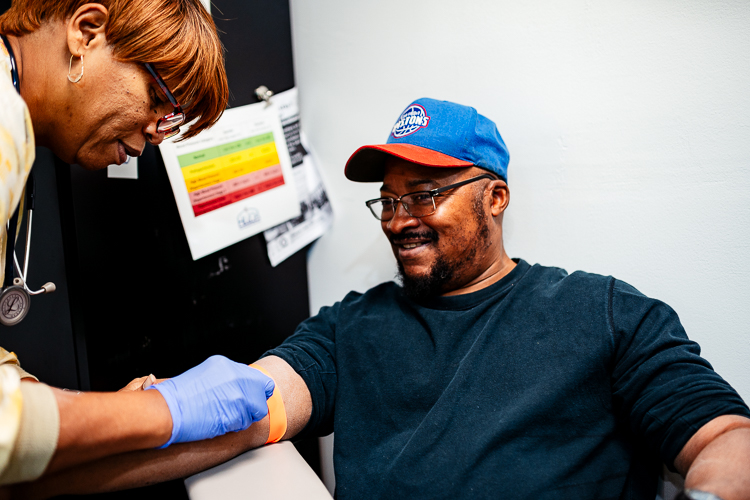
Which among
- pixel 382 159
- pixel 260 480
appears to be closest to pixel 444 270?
pixel 382 159

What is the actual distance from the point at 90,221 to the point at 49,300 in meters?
0.21

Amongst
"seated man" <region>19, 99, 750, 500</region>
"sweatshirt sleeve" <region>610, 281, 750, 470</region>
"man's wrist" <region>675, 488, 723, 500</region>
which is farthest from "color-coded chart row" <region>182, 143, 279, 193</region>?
"man's wrist" <region>675, 488, 723, 500</region>

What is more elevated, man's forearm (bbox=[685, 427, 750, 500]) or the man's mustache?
the man's mustache

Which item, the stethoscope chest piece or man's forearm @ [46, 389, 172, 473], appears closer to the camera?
man's forearm @ [46, 389, 172, 473]

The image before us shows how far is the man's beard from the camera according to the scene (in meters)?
1.09

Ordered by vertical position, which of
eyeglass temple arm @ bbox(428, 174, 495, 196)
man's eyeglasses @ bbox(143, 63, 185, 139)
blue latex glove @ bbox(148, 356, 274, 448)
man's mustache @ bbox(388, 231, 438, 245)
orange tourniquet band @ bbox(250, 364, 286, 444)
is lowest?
orange tourniquet band @ bbox(250, 364, 286, 444)

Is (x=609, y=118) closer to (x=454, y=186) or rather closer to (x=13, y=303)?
(x=454, y=186)

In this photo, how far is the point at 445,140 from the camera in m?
1.09

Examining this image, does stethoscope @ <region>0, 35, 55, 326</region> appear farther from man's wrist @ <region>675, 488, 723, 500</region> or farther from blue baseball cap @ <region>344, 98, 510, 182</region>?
man's wrist @ <region>675, 488, 723, 500</region>

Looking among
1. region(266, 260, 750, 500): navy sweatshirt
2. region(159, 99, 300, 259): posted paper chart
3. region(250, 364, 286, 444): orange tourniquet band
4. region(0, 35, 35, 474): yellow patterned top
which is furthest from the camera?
region(159, 99, 300, 259): posted paper chart

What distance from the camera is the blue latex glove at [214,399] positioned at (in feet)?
2.60

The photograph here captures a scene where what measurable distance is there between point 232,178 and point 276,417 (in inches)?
29.1

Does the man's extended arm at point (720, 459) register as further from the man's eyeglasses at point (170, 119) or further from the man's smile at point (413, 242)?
the man's eyeglasses at point (170, 119)

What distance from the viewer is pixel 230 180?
4.57 feet
